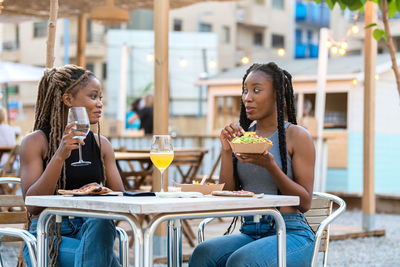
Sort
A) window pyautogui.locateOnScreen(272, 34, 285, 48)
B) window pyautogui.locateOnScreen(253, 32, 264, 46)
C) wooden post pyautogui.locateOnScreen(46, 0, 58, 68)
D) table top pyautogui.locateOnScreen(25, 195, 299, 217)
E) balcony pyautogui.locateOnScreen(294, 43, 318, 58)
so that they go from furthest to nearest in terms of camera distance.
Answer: window pyautogui.locateOnScreen(272, 34, 285, 48), balcony pyautogui.locateOnScreen(294, 43, 318, 58), window pyautogui.locateOnScreen(253, 32, 264, 46), wooden post pyautogui.locateOnScreen(46, 0, 58, 68), table top pyautogui.locateOnScreen(25, 195, 299, 217)

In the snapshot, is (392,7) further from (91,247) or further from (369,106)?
(369,106)

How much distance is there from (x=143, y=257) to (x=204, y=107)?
35.7m

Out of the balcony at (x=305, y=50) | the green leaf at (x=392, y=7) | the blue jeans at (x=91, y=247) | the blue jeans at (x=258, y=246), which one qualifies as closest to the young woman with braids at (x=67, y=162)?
the blue jeans at (x=91, y=247)

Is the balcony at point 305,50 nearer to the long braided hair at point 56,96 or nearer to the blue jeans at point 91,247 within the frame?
the long braided hair at point 56,96

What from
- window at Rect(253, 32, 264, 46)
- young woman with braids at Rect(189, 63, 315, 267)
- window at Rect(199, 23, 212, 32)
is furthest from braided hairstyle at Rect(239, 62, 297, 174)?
window at Rect(253, 32, 264, 46)

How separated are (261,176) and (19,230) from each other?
1.06 meters

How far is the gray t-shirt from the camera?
3520mm

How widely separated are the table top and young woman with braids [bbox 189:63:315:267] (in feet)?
0.90

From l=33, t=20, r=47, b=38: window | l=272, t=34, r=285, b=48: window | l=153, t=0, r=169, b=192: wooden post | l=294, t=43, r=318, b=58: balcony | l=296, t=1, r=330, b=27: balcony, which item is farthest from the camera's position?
l=296, t=1, r=330, b=27: balcony

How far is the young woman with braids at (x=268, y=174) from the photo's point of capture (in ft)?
10.7

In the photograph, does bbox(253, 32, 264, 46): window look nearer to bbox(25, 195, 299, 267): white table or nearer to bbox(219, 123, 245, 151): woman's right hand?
bbox(219, 123, 245, 151): woman's right hand

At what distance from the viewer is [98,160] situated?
3.68m

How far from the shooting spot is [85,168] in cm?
360

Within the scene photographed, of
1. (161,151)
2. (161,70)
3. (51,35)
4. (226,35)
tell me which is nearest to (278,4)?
(226,35)
